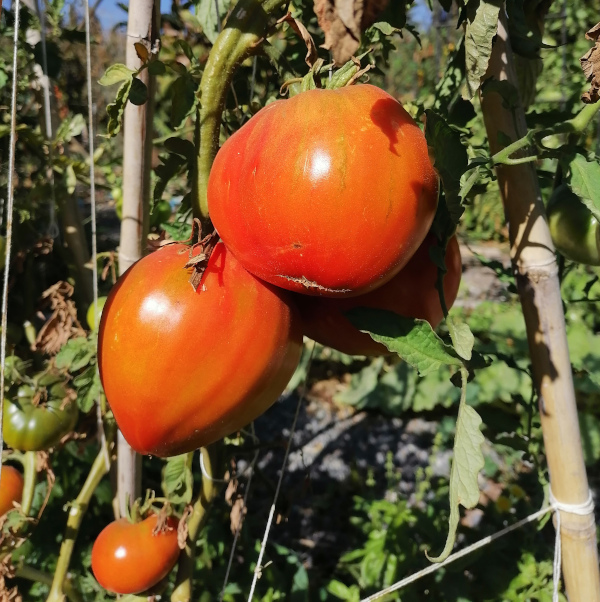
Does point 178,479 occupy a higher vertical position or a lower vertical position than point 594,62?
lower

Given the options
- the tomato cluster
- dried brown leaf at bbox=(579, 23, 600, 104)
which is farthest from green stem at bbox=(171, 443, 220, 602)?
dried brown leaf at bbox=(579, 23, 600, 104)

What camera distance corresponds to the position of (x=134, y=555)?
0.79 metres

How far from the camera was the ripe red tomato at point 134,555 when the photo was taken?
0.80 metres

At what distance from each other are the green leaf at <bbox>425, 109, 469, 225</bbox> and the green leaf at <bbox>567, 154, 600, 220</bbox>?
108 mm

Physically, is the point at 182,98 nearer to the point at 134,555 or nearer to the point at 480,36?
the point at 480,36

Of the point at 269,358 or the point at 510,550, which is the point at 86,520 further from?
the point at 269,358

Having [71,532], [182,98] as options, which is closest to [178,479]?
[71,532]

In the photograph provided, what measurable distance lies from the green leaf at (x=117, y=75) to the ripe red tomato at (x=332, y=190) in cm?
13

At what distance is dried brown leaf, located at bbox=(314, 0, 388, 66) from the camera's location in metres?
0.32

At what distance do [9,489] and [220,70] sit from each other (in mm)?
803

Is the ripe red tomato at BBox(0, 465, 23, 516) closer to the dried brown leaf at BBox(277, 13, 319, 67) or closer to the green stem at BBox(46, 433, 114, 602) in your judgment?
the green stem at BBox(46, 433, 114, 602)

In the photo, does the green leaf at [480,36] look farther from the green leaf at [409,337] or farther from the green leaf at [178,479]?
the green leaf at [178,479]

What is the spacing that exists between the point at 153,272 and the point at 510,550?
1.32m

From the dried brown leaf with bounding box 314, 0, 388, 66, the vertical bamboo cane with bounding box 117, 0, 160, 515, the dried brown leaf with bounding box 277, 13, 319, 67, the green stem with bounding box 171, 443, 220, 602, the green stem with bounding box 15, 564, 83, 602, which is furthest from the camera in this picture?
the green stem with bounding box 15, 564, 83, 602
